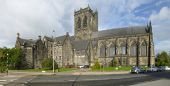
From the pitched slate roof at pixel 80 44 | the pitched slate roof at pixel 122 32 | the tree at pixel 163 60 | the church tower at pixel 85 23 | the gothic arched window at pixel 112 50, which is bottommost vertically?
the tree at pixel 163 60

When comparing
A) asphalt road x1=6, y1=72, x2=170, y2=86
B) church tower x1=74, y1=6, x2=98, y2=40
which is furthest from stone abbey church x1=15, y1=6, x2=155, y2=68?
asphalt road x1=6, y1=72, x2=170, y2=86

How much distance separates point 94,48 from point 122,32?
14.1 meters

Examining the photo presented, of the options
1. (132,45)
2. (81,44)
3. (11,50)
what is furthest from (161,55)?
(11,50)

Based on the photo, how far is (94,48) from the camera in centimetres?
11356

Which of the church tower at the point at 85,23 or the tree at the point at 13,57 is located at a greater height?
the church tower at the point at 85,23

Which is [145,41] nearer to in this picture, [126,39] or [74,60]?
[126,39]

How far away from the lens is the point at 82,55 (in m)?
112

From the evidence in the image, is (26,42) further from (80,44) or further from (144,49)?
(144,49)

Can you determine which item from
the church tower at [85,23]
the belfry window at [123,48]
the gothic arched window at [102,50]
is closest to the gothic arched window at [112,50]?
the gothic arched window at [102,50]

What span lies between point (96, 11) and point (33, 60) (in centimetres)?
4839

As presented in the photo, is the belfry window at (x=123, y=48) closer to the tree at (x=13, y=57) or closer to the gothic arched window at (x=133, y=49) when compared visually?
the gothic arched window at (x=133, y=49)

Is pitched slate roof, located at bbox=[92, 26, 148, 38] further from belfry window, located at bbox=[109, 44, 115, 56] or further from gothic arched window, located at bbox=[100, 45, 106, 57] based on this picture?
gothic arched window, located at bbox=[100, 45, 106, 57]

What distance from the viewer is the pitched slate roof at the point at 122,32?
10638cm

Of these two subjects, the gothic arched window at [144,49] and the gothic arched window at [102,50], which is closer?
the gothic arched window at [144,49]
